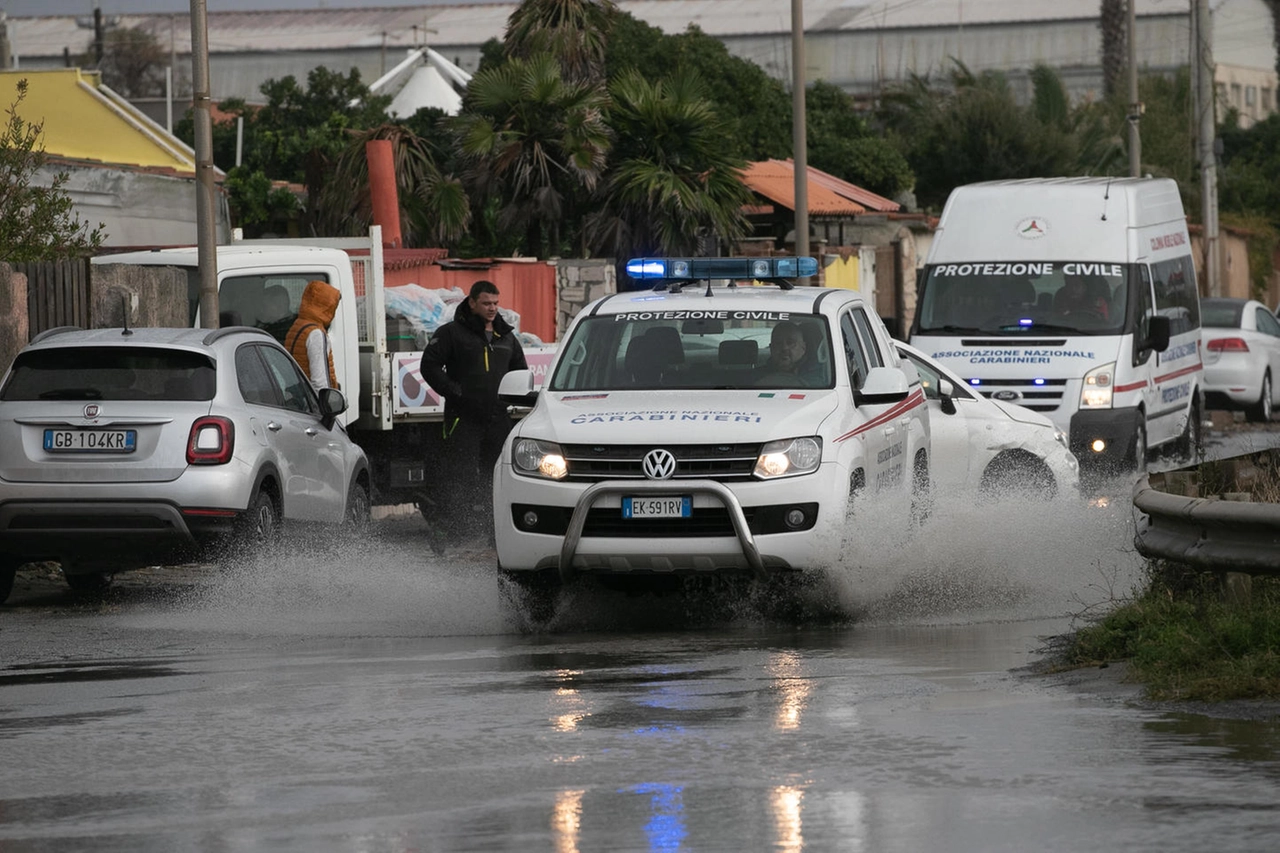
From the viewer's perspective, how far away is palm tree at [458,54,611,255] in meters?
31.7

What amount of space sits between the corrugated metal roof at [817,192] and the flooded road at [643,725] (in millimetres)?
28896

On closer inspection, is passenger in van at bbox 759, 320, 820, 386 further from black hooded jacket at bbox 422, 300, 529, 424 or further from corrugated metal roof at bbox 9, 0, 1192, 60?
corrugated metal roof at bbox 9, 0, 1192, 60

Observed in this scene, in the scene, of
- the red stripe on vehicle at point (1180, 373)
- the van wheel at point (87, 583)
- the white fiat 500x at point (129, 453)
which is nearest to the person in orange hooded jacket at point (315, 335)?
the van wheel at point (87, 583)

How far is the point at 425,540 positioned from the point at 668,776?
1165 centimetres

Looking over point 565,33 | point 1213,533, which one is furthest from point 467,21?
point 1213,533

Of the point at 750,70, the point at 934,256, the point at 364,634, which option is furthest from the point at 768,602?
the point at 750,70

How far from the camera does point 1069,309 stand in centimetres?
2050

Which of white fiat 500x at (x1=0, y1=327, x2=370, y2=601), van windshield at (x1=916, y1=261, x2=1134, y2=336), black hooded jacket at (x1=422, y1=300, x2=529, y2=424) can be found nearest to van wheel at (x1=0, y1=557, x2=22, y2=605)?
white fiat 500x at (x1=0, y1=327, x2=370, y2=601)

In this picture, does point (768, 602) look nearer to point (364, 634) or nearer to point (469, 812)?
point (364, 634)

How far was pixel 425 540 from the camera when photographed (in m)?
18.1

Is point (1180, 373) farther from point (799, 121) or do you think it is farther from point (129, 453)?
point (129, 453)

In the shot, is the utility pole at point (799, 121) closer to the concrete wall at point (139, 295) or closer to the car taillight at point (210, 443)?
the concrete wall at point (139, 295)

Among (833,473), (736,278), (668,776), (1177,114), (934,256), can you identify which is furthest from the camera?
(1177,114)

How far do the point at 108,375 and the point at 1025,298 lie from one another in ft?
34.0
